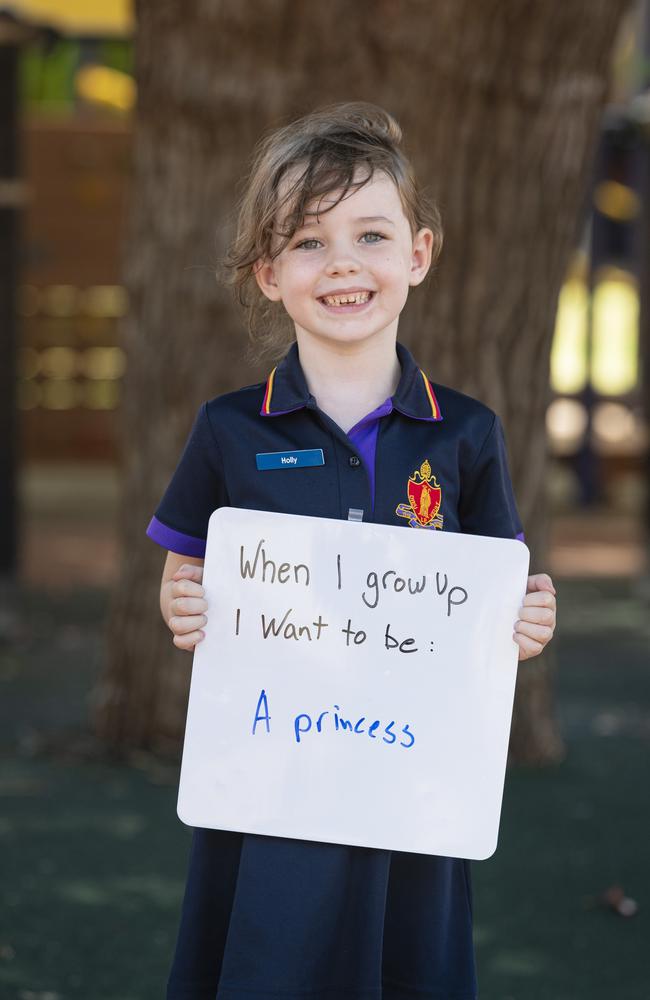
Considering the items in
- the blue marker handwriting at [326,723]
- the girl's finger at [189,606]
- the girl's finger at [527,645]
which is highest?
the girl's finger at [189,606]

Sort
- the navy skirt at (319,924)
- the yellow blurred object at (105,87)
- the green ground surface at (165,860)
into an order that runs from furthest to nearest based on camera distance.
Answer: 1. the yellow blurred object at (105,87)
2. the green ground surface at (165,860)
3. the navy skirt at (319,924)

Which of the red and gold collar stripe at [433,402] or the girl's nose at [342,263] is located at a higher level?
the girl's nose at [342,263]

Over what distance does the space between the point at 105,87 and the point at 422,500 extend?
11478mm

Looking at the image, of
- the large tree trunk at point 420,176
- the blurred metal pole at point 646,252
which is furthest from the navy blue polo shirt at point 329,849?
the blurred metal pole at point 646,252

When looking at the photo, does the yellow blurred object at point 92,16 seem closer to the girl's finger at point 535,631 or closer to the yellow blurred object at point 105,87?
the yellow blurred object at point 105,87

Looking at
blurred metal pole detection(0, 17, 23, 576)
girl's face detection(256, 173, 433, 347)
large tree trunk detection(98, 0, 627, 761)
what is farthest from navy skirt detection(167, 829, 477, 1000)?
blurred metal pole detection(0, 17, 23, 576)

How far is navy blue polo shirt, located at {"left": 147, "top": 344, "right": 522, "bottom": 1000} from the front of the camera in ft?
6.54

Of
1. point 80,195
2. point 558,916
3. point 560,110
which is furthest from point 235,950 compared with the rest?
point 80,195

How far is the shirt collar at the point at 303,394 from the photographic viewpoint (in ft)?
6.75

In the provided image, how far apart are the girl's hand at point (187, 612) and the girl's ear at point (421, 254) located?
1.71 ft

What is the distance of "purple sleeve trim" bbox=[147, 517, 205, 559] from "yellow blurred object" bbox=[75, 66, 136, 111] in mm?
10592

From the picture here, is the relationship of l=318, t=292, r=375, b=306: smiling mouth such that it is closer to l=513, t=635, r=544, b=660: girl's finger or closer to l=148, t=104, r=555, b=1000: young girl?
l=148, t=104, r=555, b=1000: young girl

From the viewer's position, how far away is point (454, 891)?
213cm

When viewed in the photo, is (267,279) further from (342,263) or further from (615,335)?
(615,335)
